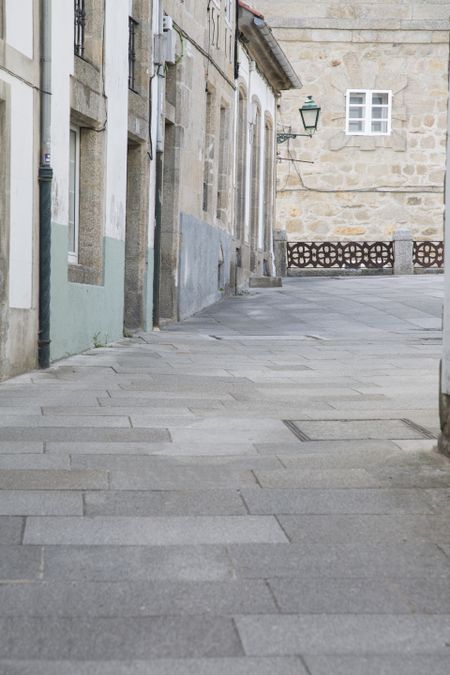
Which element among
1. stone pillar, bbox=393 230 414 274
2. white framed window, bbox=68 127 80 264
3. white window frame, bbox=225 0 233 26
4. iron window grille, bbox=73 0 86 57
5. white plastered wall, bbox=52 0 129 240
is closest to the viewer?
white plastered wall, bbox=52 0 129 240

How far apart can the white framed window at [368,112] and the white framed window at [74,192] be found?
2283cm

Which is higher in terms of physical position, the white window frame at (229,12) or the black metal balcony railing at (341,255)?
the white window frame at (229,12)

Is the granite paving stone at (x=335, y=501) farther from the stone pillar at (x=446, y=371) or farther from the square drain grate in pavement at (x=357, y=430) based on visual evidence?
the square drain grate in pavement at (x=357, y=430)

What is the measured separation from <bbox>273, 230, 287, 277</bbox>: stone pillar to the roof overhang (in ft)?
12.6

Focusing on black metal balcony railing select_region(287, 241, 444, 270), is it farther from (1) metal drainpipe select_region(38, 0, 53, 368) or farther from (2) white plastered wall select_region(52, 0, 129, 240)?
(1) metal drainpipe select_region(38, 0, 53, 368)

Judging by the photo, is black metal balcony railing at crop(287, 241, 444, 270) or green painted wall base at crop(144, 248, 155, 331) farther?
black metal balcony railing at crop(287, 241, 444, 270)

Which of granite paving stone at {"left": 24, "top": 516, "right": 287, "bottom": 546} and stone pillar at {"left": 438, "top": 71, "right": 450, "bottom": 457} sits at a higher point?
stone pillar at {"left": 438, "top": 71, "right": 450, "bottom": 457}

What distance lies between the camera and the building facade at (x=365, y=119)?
33.8 m

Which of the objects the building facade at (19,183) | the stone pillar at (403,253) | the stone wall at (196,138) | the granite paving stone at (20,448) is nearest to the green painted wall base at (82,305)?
the building facade at (19,183)

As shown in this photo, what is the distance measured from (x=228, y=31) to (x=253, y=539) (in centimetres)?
1768

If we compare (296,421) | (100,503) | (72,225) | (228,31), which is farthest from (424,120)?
(100,503)

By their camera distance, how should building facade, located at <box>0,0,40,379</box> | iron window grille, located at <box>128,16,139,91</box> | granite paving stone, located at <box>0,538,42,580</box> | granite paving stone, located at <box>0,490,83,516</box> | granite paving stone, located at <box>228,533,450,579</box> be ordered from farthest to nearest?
iron window grille, located at <box>128,16,139,91</box>
building facade, located at <box>0,0,40,379</box>
granite paving stone, located at <box>0,490,83,516</box>
granite paving stone, located at <box>228,533,450,579</box>
granite paving stone, located at <box>0,538,42,580</box>

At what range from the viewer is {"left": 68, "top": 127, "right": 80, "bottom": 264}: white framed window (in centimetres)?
1211

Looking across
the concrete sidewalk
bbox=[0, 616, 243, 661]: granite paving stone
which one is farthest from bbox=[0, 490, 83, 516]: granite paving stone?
bbox=[0, 616, 243, 661]: granite paving stone
